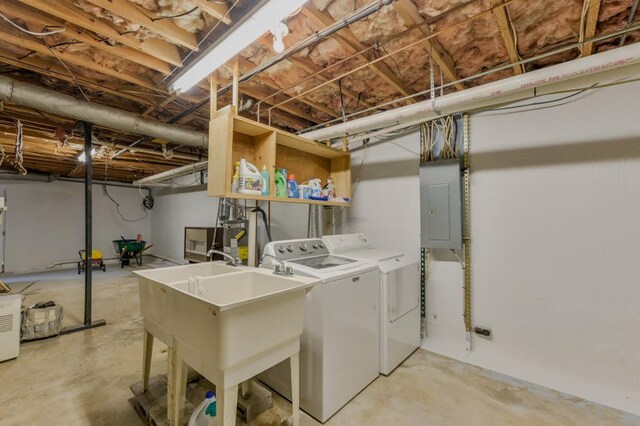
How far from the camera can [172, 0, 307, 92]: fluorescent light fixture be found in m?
1.30

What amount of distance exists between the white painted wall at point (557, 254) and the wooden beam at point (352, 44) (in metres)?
0.75

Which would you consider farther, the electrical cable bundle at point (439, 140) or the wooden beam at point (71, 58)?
the electrical cable bundle at point (439, 140)

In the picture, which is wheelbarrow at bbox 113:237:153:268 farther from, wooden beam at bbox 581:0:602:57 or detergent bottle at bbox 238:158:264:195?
wooden beam at bbox 581:0:602:57

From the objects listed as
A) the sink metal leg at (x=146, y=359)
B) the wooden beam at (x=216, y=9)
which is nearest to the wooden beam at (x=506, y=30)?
the wooden beam at (x=216, y=9)

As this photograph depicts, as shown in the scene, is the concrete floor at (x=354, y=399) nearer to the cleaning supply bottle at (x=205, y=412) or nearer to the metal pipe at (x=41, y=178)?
the cleaning supply bottle at (x=205, y=412)

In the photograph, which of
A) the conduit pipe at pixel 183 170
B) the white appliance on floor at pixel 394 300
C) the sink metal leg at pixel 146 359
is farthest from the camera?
the conduit pipe at pixel 183 170

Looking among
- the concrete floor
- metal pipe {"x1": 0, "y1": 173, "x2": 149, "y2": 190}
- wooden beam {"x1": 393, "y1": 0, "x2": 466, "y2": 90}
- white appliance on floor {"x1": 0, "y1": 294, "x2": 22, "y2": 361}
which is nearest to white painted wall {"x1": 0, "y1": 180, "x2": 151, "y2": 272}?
metal pipe {"x1": 0, "y1": 173, "x2": 149, "y2": 190}

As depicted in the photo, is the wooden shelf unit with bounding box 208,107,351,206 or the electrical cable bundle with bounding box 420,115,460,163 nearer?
the wooden shelf unit with bounding box 208,107,351,206

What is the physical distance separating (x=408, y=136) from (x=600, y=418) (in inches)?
103

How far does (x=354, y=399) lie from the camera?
202cm

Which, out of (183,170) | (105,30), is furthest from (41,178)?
(105,30)

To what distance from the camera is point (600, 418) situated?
186 centimetres

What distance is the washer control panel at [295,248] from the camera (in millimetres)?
2180

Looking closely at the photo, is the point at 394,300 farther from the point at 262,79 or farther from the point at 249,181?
the point at 262,79
